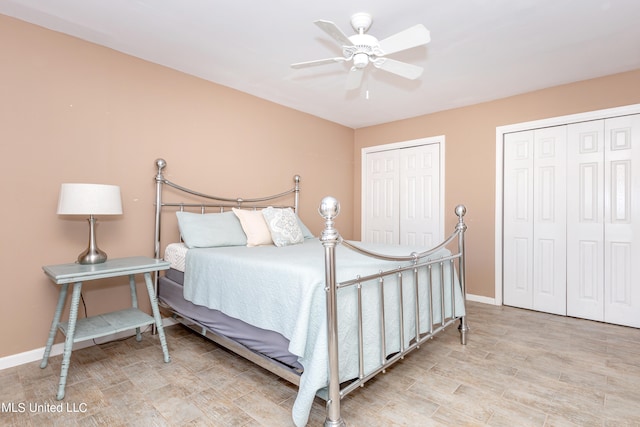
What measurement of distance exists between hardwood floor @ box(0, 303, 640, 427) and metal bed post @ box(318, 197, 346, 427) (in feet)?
0.70

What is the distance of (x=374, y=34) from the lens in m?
2.38

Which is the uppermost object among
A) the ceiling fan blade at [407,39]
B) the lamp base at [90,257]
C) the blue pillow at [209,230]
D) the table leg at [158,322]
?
the ceiling fan blade at [407,39]

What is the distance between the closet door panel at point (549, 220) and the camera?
3.40 m

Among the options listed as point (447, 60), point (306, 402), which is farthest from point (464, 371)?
point (447, 60)

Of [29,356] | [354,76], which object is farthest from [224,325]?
[354,76]

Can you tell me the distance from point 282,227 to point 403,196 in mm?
2207

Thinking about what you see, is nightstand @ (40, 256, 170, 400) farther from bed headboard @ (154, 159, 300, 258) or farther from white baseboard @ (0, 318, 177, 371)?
bed headboard @ (154, 159, 300, 258)

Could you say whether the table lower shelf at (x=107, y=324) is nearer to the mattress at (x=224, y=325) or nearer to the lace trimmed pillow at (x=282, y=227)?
the mattress at (x=224, y=325)

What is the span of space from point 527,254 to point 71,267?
13.8ft

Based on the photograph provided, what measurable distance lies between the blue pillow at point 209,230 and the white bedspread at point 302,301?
348 millimetres

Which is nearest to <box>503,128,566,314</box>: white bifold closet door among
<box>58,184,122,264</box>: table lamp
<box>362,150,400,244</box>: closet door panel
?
<box>362,150,400,244</box>: closet door panel

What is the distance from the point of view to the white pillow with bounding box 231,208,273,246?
2.94m

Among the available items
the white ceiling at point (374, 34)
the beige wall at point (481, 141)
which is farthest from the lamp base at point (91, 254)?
the beige wall at point (481, 141)

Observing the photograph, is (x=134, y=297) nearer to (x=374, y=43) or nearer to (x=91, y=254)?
(x=91, y=254)
